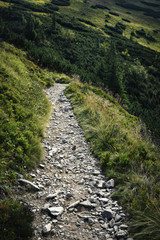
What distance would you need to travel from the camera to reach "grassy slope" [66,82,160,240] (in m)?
3.57

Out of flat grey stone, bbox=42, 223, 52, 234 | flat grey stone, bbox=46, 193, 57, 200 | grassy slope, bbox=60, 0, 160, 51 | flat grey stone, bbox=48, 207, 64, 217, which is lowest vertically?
flat grey stone, bbox=46, 193, 57, 200

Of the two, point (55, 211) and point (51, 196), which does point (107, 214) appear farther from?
point (51, 196)

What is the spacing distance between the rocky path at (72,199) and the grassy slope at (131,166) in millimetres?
310

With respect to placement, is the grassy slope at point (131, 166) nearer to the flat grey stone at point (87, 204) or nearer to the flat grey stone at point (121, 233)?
the flat grey stone at point (121, 233)

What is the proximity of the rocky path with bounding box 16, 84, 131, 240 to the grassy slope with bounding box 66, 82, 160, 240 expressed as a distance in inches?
12.2

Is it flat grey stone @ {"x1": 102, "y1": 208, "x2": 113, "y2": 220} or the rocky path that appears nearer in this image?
the rocky path

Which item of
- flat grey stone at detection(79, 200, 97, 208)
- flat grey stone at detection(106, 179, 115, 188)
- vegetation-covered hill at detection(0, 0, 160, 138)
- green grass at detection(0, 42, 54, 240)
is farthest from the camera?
vegetation-covered hill at detection(0, 0, 160, 138)

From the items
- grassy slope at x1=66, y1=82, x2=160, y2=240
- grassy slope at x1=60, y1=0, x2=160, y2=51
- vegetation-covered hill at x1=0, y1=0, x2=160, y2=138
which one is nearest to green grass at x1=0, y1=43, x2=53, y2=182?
grassy slope at x1=66, y1=82, x2=160, y2=240

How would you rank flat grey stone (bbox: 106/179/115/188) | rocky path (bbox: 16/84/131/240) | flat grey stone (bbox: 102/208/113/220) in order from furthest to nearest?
flat grey stone (bbox: 106/179/115/188)
flat grey stone (bbox: 102/208/113/220)
rocky path (bbox: 16/84/131/240)

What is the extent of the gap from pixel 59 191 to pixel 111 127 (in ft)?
12.8

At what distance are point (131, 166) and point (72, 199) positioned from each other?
Result: 6.86 ft

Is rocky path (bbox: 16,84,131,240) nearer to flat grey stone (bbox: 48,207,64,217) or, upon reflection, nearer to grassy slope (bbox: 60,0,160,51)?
flat grey stone (bbox: 48,207,64,217)

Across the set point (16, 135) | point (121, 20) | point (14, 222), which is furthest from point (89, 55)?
point (121, 20)

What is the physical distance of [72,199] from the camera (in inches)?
179
